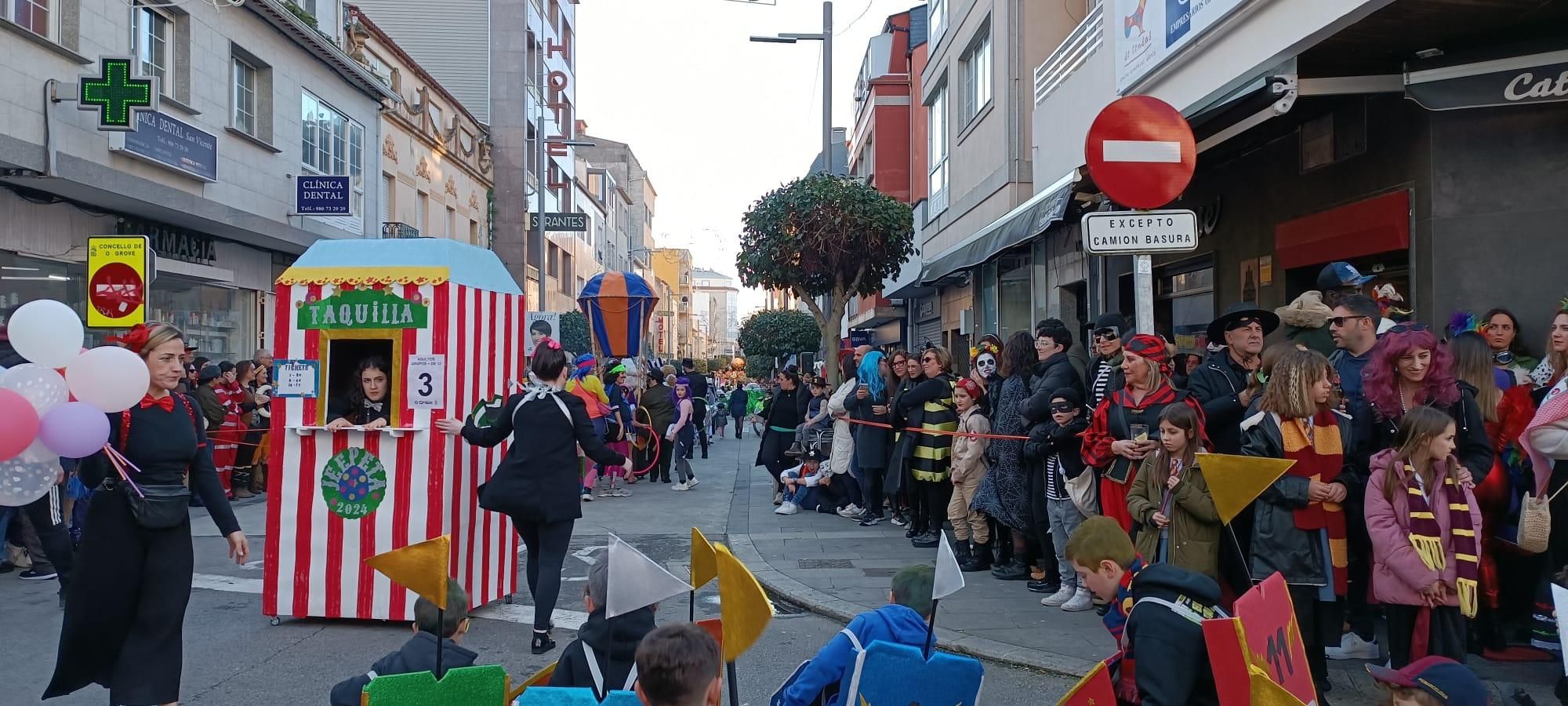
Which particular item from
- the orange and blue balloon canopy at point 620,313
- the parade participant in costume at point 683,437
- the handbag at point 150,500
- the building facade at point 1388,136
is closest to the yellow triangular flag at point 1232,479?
the building facade at point 1388,136

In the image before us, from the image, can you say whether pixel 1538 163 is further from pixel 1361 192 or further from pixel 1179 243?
pixel 1179 243

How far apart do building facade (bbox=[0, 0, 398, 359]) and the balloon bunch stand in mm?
8061

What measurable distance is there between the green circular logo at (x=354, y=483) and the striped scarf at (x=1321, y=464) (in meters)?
4.95

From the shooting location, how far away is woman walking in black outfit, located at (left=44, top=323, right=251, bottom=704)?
14.4ft

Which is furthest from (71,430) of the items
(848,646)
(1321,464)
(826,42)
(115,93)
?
(826,42)

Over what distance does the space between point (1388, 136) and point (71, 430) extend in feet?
26.4

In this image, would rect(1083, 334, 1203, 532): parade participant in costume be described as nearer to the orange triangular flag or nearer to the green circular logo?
the orange triangular flag

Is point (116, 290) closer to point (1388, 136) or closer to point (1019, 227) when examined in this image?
point (1019, 227)

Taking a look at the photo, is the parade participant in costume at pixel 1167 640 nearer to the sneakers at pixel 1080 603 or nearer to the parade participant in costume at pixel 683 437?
the sneakers at pixel 1080 603

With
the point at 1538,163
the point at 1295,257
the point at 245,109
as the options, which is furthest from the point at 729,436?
the point at 1538,163

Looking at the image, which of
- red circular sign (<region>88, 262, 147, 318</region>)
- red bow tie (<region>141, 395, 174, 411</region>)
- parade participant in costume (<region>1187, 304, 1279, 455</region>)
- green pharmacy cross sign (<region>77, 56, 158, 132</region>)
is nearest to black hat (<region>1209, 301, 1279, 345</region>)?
parade participant in costume (<region>1187, 304, 1279, 455</region>)

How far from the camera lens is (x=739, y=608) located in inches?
111

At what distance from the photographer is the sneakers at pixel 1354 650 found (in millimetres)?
5728

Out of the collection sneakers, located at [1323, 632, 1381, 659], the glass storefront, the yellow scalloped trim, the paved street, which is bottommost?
the paved street
